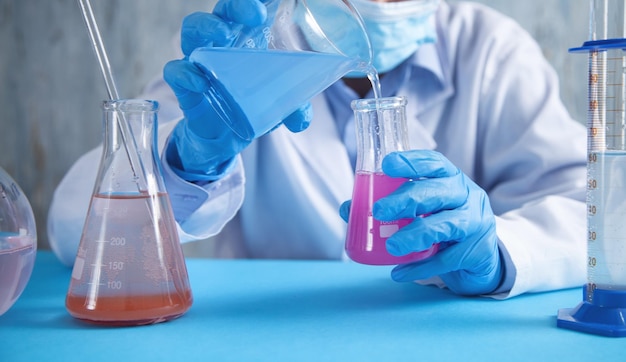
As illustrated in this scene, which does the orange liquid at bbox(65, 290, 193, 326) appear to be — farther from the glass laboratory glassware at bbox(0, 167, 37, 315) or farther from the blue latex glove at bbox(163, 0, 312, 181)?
the blue latex glove at bbox(163, 0, 312, 181)

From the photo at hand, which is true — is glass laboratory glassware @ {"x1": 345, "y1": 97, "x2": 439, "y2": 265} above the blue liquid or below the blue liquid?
below

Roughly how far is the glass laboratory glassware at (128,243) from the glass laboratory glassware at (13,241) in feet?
0.23

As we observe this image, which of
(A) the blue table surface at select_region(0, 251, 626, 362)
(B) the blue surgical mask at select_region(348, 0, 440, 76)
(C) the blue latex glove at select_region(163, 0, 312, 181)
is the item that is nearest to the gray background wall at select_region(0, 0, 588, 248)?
(B) the blue surgical mask at select_region(348, 0, 440, 76)

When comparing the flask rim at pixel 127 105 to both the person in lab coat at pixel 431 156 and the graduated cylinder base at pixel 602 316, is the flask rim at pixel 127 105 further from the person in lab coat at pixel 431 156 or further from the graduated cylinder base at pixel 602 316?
the graduated cylinder base at pixel 602 316

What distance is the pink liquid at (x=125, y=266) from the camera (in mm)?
902

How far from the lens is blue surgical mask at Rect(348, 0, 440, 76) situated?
5.31ft

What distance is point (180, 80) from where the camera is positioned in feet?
3.32

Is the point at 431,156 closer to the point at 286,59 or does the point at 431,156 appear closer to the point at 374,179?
the point at 374,179

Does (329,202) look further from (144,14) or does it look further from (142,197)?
(144,14)

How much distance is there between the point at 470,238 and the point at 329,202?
0.80 m

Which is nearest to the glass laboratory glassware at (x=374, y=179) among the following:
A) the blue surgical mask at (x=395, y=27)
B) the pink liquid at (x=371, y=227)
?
the pink liquid at (x=371, y=227)

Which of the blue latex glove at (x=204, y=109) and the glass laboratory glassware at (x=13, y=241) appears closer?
the glass laboratory glassware at (x=13, y=241)

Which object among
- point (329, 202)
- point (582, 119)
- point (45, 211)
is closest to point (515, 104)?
point (329, 202)

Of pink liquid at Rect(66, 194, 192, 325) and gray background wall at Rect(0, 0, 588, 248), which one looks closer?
pink liquid at Rect(66, 194, 192, 325)
